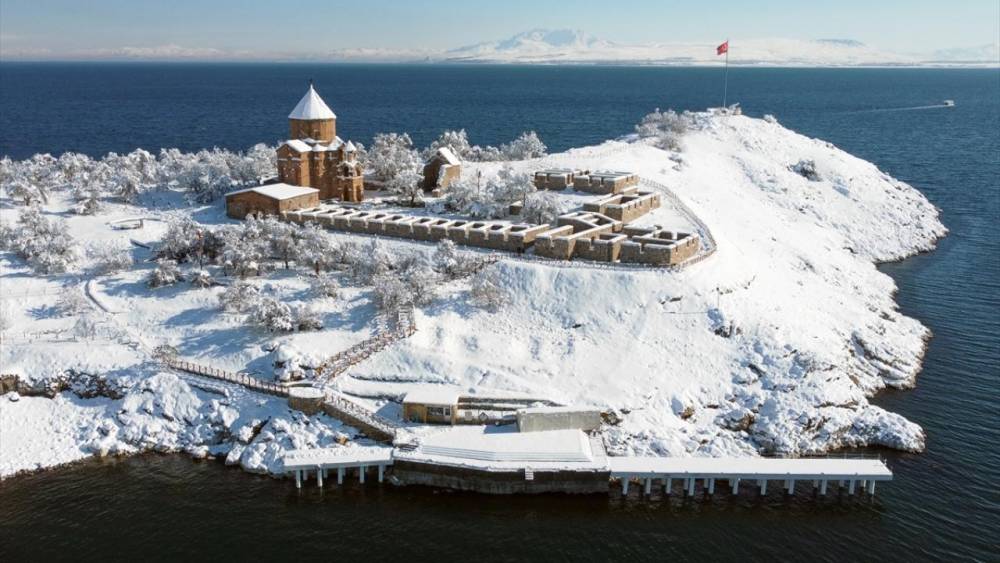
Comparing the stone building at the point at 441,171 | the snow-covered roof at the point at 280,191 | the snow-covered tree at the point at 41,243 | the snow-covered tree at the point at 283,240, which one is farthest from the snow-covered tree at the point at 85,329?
the stone building at the point at 441,171

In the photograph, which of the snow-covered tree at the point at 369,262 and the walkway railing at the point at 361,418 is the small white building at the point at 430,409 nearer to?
the walkway railing at the point at 361,418

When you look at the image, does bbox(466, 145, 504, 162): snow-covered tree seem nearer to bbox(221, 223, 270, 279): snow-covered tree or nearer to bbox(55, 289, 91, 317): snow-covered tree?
bbox(221, 223, 270, 279): snow-covered tree

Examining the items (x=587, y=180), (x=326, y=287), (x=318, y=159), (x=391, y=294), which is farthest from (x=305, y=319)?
(x=587, y=180)

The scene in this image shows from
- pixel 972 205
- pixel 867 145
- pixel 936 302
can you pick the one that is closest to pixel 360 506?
pixel 936 302

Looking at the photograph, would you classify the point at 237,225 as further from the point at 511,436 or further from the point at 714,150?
the point at 714,150

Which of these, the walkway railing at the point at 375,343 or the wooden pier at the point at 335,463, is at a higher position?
the walkway railing at the point at 375,343

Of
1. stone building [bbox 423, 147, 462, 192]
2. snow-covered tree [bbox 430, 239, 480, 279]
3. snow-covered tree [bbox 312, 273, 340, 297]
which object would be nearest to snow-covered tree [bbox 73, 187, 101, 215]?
snow-covered tree [bbox 312, 273, 340, 297]
